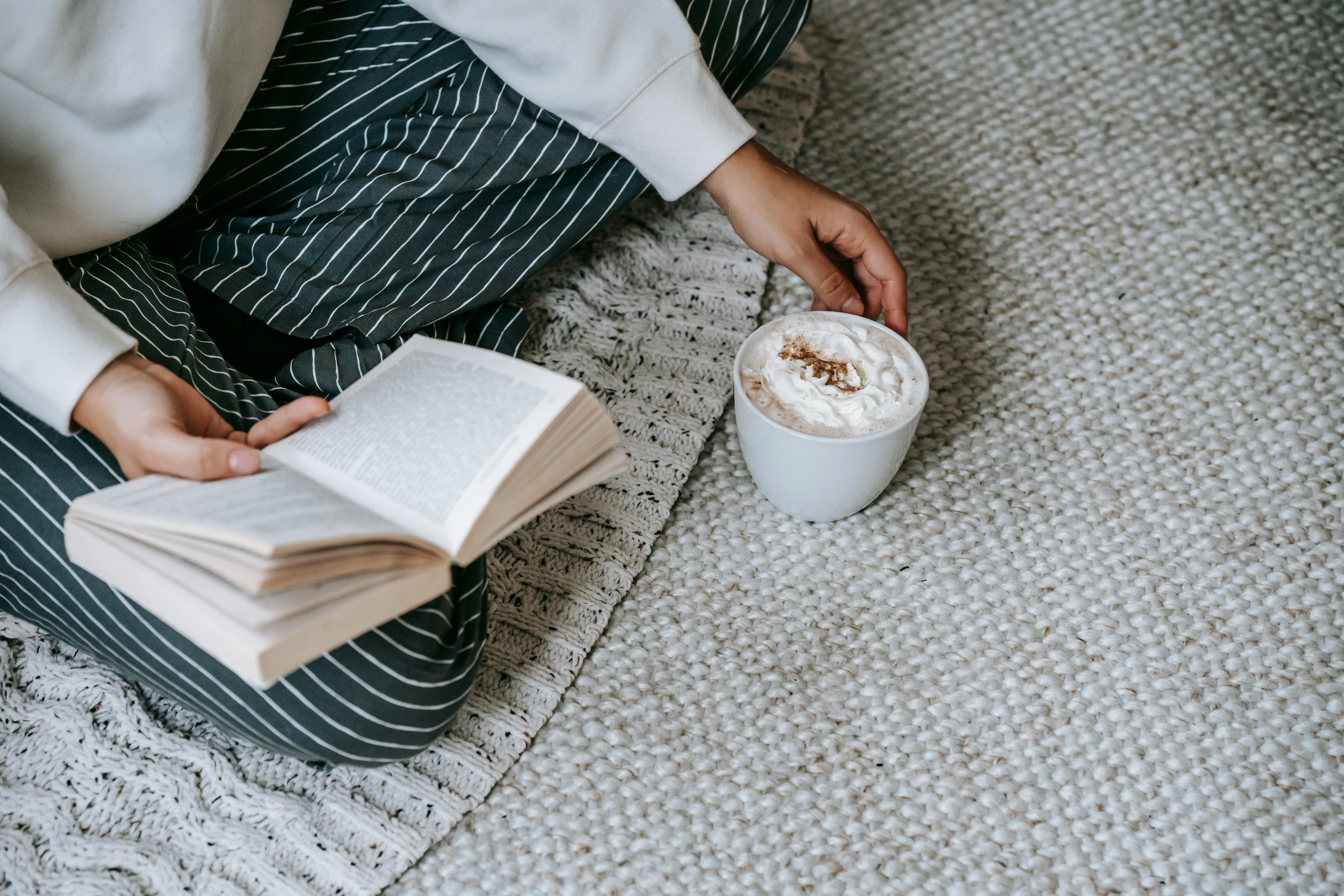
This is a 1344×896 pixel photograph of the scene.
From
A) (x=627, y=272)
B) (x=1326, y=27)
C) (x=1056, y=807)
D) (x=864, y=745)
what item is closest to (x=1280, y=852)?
(x=1056, y=807)

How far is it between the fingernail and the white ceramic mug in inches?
12.1

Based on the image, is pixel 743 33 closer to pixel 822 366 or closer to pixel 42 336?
pixel 822 366

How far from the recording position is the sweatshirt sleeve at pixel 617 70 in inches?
26.2

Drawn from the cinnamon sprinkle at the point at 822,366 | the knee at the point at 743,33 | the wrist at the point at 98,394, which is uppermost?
the wrist at the point at 98,394

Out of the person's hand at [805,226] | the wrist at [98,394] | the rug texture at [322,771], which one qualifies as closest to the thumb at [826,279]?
the person's hand at [805,226]

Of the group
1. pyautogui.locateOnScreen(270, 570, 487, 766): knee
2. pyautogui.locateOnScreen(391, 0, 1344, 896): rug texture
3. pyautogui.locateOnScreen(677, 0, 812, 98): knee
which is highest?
pyautogui.locateOnScreen(677, 0, 812, 98): knee

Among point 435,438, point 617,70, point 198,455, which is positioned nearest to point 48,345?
point 198,455

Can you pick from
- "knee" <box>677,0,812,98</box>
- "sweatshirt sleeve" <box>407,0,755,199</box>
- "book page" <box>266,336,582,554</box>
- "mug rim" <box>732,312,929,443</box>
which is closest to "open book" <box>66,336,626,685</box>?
"book page" <box>266,336,582,554</box>

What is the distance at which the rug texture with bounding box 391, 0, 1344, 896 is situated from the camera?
0.61m

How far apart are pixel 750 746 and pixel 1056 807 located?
20 centimetres

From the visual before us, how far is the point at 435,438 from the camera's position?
54 centimetres

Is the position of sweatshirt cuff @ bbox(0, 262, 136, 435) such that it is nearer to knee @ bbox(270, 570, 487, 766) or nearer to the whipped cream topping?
knee @ bbox(270, 570, 487, 766)

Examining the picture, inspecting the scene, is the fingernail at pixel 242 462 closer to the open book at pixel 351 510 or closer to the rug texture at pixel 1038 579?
the open book at pixel 351 510

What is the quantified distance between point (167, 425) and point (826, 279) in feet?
1.47
